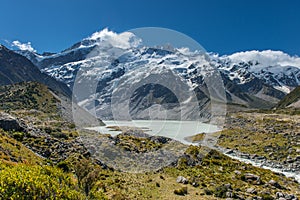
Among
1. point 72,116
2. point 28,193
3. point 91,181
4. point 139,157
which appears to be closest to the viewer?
point 28,193

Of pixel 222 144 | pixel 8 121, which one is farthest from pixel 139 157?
pixel 222 144

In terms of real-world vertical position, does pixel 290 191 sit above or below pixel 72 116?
below

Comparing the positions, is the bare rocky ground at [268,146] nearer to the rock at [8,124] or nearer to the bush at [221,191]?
the bush at [221,191]

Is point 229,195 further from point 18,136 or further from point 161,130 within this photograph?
point 161,130

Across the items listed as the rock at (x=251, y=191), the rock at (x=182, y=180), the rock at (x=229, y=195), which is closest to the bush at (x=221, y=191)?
the rock at (x=229, y=195)

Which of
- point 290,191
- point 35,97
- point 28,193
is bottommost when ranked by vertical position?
point 290,191

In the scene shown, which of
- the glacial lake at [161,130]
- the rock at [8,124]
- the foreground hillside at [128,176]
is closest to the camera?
the foreground hillside at [128,176]

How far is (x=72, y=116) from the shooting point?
393 feet

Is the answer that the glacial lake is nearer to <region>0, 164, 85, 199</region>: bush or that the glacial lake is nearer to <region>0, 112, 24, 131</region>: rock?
<region>0, 112, 24, 131</region>: rock

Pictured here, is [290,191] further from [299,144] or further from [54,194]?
[299,144]

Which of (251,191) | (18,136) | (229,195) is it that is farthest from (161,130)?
(229,195)

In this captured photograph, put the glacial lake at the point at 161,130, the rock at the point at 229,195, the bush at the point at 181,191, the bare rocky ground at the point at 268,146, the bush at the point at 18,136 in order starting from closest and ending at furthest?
1. the rock at the point at 229,195
2. the bush at the point at 181,191
3. the bush at the point at 18,136
4. the bare rocky ground at the point at 268,146
5. the glacial lake at the point at 161,130

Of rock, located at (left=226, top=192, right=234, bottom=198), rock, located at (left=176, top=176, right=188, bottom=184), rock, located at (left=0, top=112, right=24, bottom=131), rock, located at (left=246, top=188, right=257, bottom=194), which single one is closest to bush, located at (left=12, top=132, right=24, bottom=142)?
rock, located at (left=0, top=112, right=24, bottom=131)

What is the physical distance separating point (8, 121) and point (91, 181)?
2801cm
